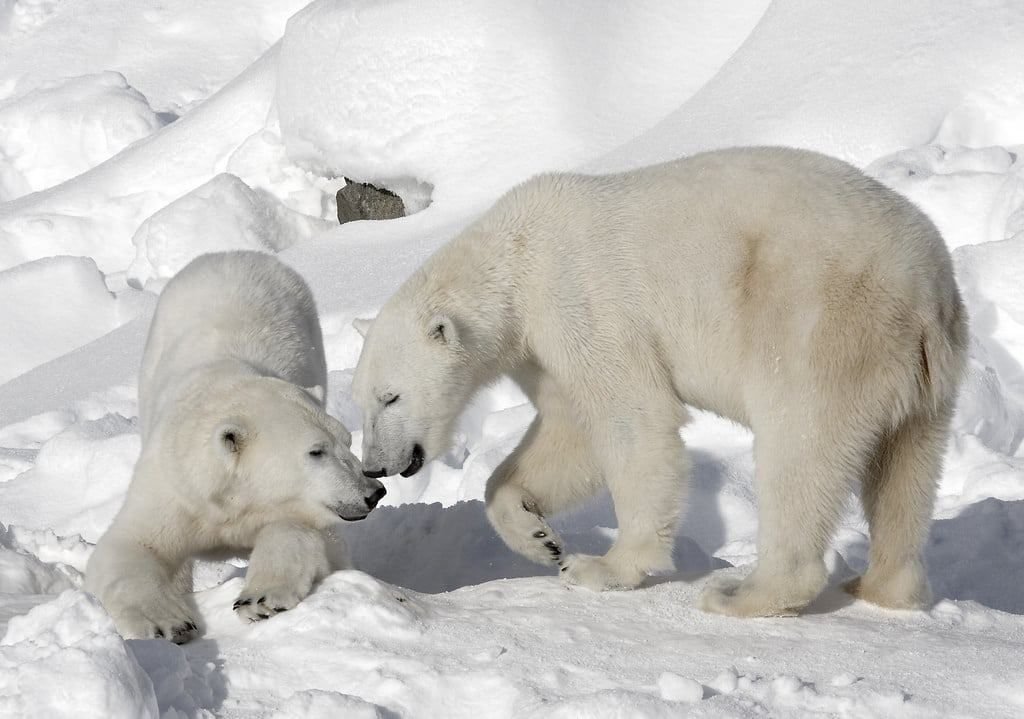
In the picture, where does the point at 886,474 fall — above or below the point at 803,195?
below

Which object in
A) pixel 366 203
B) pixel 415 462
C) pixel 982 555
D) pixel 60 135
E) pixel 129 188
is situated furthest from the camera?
pixel 60 135

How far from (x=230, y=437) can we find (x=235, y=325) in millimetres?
966

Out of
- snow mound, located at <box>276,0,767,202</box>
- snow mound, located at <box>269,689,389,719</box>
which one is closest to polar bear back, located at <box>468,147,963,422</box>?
snow mound, located at <box>269,689,389,719</box>

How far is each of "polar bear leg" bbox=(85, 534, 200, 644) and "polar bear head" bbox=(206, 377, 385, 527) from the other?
0.87 feet

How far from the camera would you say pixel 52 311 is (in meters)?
8.91

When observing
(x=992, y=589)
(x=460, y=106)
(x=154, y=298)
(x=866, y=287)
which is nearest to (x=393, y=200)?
(x=460, y=106)

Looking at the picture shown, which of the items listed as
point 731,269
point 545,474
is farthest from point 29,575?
point 731,269

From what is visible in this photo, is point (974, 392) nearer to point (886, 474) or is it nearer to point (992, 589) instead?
point (992, 589)

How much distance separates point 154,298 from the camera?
29.4ft

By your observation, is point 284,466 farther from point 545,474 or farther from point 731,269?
point 731,269

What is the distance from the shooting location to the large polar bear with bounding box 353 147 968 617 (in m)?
3.37

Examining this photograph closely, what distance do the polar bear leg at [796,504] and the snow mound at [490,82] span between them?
18.0ft

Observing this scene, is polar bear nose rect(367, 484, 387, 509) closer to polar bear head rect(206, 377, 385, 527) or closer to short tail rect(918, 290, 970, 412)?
polar bear head rect(206, 377, 385, 527)

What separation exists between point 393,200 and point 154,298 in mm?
1955
